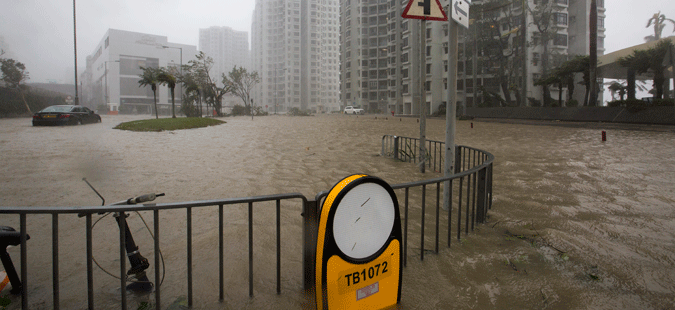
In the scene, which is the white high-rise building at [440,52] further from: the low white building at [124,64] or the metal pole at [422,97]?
the metal pole at [422,97]

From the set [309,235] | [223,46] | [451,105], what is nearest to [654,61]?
[451,105]

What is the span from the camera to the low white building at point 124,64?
1441 cm

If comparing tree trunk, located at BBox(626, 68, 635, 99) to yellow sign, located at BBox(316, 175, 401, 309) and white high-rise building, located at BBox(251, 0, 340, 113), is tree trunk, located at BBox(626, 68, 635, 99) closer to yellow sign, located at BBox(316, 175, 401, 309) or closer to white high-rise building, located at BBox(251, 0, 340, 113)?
yellow sign, located at BBox(316, 175, 401, 309)

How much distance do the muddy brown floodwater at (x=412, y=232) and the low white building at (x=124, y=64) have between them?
441cm

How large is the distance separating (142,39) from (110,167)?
115ft

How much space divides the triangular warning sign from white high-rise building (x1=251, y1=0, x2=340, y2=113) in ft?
356

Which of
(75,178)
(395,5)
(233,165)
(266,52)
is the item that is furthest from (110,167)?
(266,52)

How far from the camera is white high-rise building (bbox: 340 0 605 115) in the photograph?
51.5 metres

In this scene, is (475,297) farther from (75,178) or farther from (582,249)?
(75,178)

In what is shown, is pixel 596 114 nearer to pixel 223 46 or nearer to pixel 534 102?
pixel 534 102

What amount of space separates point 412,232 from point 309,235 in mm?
2035

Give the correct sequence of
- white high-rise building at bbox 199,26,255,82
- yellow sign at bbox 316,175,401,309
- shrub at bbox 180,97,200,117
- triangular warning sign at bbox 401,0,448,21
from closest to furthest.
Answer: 1. yellow sign at bbox 316,175,401,309
2. triangular warning sign at bbox 401,0,448,21
3. shrub at bbox 180,97,200,117
4. white high-rise building at bbox 199,26,255,82

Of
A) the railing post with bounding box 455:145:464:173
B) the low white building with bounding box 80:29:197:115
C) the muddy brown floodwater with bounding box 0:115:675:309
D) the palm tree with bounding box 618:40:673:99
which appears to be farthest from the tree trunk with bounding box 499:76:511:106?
the railing post with bounding box 455:145:464:173

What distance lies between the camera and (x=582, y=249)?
3568 millimetres
